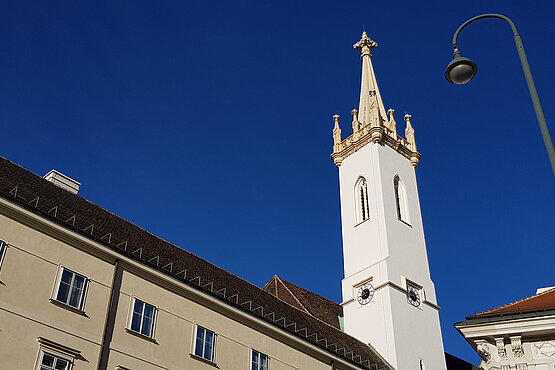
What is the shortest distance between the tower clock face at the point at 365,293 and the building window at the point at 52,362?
23094mm

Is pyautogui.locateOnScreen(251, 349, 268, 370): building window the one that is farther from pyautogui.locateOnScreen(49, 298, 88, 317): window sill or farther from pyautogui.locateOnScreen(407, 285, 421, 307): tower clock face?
pyautogui.locateOnScreen(407, 285, 421, 307): tower clock face

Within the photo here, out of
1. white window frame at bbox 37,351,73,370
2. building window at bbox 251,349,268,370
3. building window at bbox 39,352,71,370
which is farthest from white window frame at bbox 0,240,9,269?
building window at bbox 251,349,268,370

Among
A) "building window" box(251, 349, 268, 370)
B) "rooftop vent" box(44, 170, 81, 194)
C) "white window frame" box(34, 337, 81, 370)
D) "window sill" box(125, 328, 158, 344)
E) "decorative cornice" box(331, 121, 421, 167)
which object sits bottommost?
"white window frame" box(34, 337, 81, 370)

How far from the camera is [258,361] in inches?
1070

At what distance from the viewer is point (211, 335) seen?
85.1 ft

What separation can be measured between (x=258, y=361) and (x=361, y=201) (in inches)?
800

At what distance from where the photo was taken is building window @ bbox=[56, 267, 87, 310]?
21.8m

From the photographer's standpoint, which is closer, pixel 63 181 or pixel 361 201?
pixel 63 181

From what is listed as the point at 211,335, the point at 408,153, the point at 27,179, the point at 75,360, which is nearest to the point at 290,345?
the point at 211,335

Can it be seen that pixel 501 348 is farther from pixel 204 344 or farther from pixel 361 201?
pixel 204 344

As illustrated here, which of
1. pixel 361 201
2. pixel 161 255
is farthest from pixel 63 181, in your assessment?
pixel 361 201

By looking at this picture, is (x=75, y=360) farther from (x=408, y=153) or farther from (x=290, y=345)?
(x=408, y=153)

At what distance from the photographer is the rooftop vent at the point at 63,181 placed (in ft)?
97.0

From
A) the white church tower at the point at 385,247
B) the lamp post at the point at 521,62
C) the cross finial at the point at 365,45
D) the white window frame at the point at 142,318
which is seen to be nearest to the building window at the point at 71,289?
the white window frame at the point at 142,318
